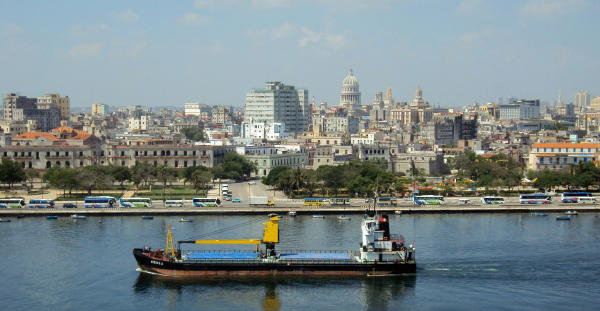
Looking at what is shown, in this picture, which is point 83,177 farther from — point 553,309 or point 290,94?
point 290,94

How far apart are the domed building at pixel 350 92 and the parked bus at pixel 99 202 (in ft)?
429

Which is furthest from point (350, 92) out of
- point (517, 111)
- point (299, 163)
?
point (299, 163)

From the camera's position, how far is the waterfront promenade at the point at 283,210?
49594 millimetres

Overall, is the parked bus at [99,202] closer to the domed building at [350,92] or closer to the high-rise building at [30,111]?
the high-rise building at [30,111]

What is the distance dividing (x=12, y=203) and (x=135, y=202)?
262 inches

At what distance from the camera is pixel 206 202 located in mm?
51875

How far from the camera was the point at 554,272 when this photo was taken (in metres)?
33.1

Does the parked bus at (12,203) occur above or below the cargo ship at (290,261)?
above

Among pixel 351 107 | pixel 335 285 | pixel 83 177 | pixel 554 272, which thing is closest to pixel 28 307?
pixel 335 285

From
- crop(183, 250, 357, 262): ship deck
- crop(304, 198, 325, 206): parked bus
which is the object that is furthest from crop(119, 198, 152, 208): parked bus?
crop(183, 250, 357, 262): ship deck

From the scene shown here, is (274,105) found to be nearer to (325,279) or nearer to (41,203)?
(41,203)

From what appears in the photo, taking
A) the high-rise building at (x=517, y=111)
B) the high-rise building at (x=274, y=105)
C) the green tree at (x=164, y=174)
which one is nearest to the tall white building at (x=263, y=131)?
the high-rise building at (x=274, y=105)

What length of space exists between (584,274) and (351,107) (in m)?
146

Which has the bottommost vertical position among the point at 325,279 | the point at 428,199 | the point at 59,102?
the point at 325,279
